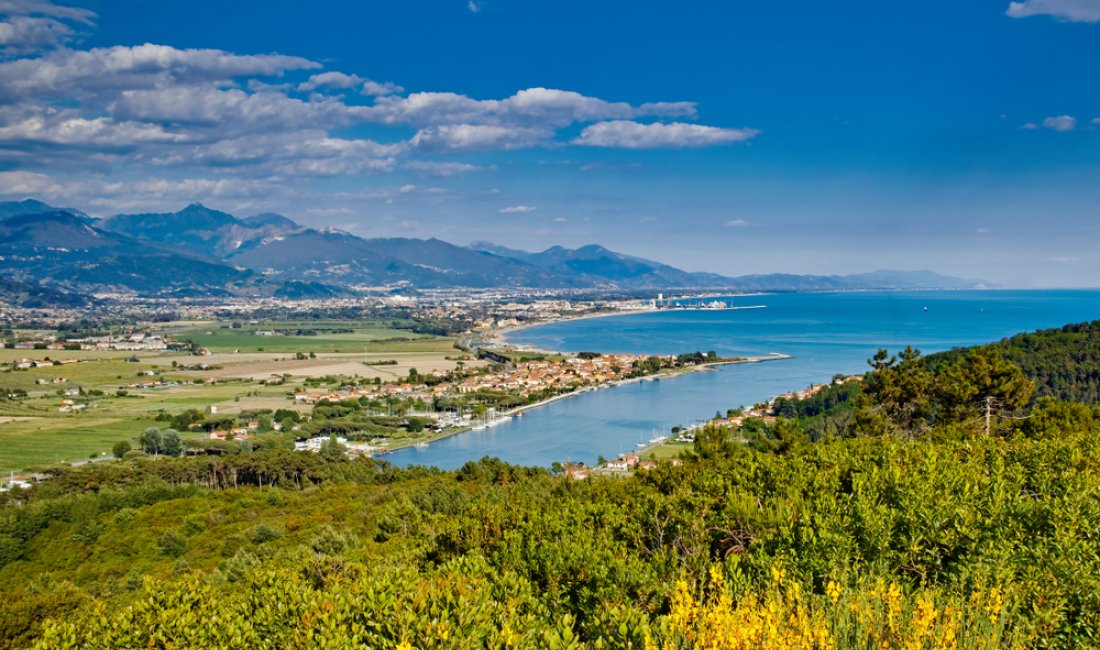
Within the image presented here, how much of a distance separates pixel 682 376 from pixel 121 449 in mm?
37193

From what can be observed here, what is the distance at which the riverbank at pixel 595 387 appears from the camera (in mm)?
35591

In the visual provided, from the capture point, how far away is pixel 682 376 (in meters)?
53.2

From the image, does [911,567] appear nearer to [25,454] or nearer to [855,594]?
[855,594]

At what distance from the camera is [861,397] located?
55.5 ft

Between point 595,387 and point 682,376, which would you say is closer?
point 595,387

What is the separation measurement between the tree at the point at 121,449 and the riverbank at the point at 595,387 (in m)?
10.8

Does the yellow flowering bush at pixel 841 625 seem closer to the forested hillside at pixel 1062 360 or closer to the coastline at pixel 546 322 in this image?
the forested hillside at pixel 1062 360

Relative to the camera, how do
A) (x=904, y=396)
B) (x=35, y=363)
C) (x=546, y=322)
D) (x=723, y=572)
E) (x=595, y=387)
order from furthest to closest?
(x=546, y=322), (x=35, y=363), (x=595, y=387), (x=904, y=396), (x=723, y=572)

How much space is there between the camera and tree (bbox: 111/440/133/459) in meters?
30.0

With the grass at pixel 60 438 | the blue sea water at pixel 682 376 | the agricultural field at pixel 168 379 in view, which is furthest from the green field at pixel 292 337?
the grass at pixel 60 438

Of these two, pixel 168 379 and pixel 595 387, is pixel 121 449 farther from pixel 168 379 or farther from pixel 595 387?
pixel 595 387

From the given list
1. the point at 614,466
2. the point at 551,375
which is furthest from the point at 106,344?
the point at 614,466

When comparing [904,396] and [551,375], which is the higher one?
[904,396]

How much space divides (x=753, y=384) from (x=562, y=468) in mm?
27364
